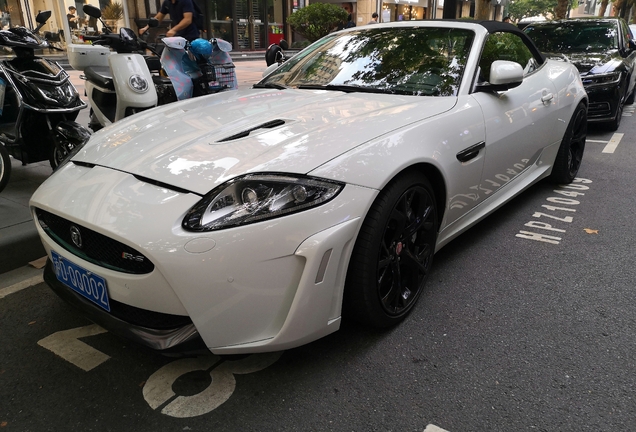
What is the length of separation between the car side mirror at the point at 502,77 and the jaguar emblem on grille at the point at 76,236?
2.22 m

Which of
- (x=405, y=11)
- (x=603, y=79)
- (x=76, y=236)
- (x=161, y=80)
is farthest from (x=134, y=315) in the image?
(x=405, y=11)

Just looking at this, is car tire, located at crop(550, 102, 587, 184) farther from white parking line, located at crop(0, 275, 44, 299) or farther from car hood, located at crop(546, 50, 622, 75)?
white parking line, located at crop(0, 275, 44, 299)

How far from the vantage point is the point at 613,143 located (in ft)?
20.7

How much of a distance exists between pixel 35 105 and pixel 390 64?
292 cm

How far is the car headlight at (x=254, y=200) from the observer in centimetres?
169

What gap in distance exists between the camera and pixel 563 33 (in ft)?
24.3

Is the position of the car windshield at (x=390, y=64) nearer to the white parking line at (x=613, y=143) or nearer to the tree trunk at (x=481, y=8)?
the white parking line at (x=613, y=143)

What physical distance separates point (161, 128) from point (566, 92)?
3.22 meters

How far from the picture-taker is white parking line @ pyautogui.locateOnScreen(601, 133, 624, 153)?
5.96 m

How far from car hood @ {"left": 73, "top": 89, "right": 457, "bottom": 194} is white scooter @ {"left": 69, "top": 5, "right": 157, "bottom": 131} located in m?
1.57

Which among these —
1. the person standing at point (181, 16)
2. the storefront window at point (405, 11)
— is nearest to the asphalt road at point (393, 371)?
the person standing at point (181, 16)

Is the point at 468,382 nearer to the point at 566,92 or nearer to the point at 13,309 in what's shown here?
the point at 13,309

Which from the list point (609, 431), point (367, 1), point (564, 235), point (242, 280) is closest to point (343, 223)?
point (242, 280)

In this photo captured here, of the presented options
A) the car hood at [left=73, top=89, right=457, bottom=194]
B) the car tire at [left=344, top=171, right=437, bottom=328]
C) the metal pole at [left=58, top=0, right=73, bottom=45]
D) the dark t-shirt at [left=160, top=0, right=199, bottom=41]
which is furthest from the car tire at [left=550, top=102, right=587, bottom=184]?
the metal pole at [left=58, top=0, right=73, bottom=45]
